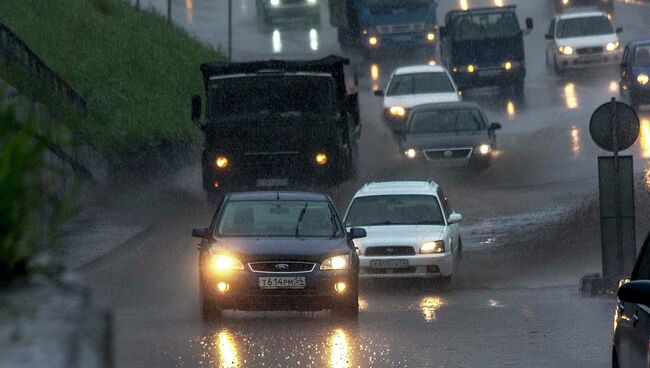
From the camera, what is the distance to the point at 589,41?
46625mm

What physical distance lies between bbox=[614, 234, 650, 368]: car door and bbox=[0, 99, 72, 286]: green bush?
4.38 metres

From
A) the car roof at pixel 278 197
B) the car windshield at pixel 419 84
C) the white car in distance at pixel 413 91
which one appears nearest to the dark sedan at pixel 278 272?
the car roof at pixel 278 197

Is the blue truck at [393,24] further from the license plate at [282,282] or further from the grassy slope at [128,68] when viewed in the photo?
the license plate at [282,282]

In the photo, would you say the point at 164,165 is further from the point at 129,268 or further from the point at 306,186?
the point at 129,268

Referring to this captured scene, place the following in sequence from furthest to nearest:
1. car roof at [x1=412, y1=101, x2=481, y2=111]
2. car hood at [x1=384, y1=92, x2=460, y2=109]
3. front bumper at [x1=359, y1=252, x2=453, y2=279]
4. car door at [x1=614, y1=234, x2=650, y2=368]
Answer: car hood at [x1=384, y1=92, x2=460, y2=109]
car roof at [x1=412, y1=101, x2=481, y2=111]
front bumper at [x1=359, y1=252, x2=453, y2=279]
car door at [x1=614, y1=234, x2=650, y2=368]

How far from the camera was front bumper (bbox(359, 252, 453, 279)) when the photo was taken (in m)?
19.6

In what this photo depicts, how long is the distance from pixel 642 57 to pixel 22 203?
125ft

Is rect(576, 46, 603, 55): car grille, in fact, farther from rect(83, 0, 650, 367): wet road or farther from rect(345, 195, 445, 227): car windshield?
rect(345, 195, 445, 227): car windshield

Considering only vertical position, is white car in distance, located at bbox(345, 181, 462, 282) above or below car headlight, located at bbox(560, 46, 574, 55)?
below

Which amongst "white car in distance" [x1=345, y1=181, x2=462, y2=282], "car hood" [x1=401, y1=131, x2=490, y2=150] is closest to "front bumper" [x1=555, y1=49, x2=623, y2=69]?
"car hood" [x1=401, y1=131, x2=490, y2=150]

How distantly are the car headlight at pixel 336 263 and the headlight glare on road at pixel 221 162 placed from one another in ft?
33.6

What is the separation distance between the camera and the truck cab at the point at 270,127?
25234 millimetres

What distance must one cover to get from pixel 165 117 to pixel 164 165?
2.84 metres

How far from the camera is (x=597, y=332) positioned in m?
14.3
